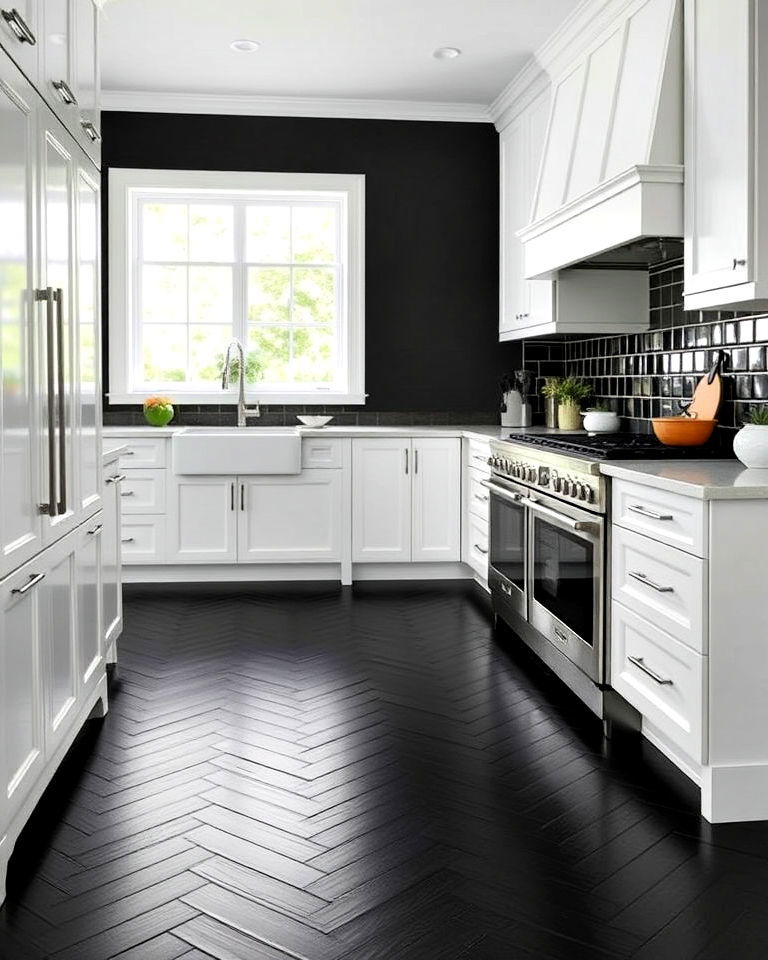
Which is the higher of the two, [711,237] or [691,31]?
[691,31]

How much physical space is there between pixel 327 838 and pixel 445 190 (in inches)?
187

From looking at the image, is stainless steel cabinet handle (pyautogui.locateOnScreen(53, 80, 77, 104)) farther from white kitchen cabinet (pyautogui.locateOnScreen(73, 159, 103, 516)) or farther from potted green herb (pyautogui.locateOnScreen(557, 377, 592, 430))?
potted green herb (pyautogui.locateOnScreen(557, 377, 592, 430))

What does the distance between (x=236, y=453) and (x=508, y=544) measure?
183 cm

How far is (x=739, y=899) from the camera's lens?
86.0 inches

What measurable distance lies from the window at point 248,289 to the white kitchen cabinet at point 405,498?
665 millimetres

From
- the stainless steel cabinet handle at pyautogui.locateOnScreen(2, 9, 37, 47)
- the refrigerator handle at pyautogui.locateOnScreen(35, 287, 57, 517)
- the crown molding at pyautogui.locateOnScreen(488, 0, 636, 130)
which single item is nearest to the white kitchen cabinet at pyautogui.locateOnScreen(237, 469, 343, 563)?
the crown molding at pyautogui.locateOnScreen(488, 0, 636, 130)

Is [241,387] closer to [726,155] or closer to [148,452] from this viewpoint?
[148,452]

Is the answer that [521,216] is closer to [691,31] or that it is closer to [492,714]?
[691,31]

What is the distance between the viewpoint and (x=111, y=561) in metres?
3.76

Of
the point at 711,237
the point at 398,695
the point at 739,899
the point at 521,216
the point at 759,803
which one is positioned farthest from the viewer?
the point at 521,216

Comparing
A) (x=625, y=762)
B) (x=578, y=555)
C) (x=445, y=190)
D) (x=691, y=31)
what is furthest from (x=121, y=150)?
(x=625, y=762)

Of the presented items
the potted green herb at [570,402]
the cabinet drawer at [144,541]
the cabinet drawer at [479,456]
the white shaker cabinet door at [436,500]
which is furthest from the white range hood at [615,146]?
the cabinet drawer at [144,541]

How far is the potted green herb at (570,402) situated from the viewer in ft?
18.1

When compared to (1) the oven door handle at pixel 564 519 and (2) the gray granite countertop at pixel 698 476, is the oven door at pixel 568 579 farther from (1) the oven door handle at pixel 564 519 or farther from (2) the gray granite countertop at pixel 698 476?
(2) the gray granite countertop at pixel 698 476
